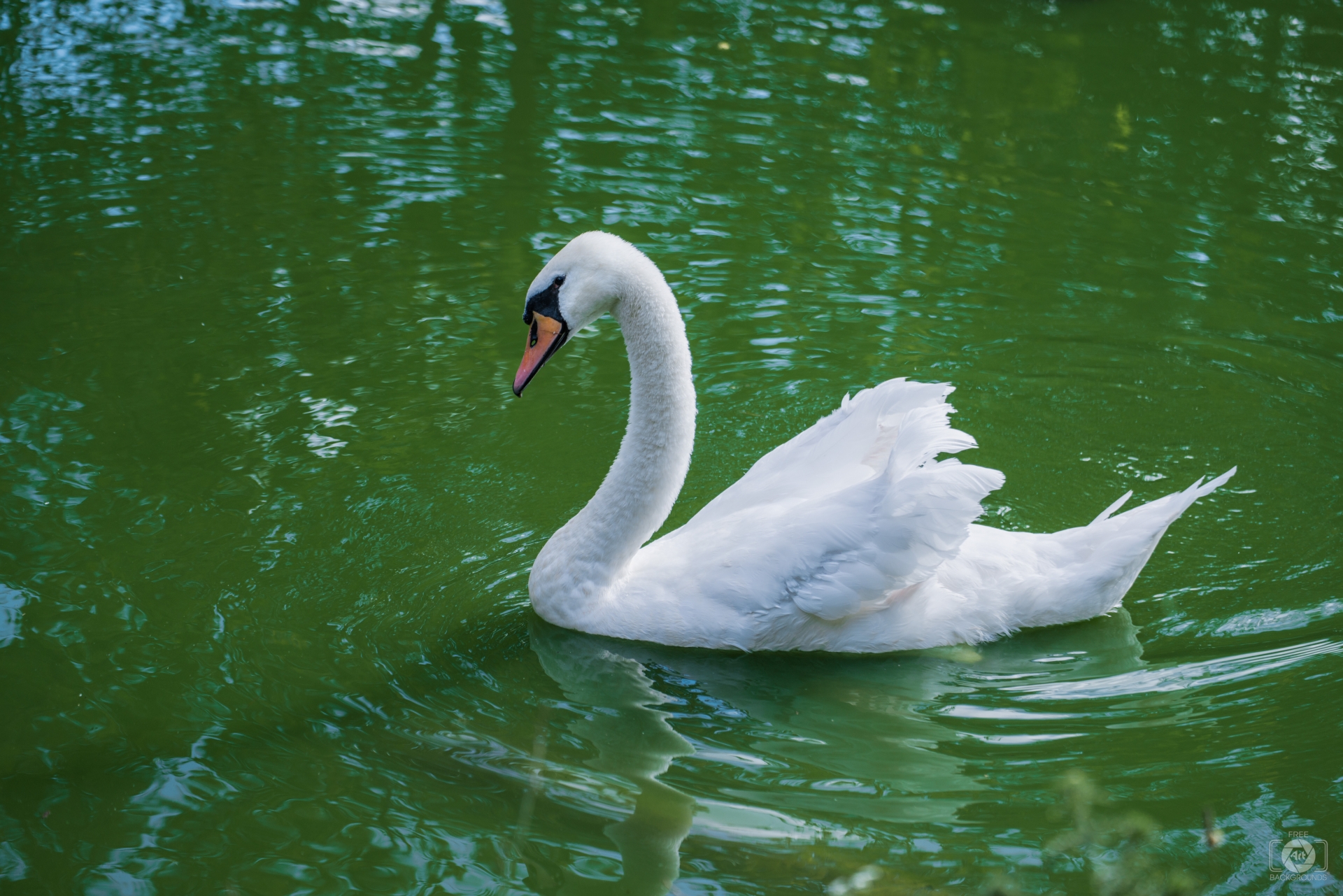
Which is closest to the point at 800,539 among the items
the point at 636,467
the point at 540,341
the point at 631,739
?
the point at 636,467

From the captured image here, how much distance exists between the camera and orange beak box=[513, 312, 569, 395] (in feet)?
16.9

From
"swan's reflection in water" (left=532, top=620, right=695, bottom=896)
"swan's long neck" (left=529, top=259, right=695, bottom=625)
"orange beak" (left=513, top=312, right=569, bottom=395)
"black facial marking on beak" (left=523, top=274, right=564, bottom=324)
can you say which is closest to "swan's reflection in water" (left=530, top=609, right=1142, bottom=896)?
"swan's reflection in water" (left=532, top=620, right=695, bottom=896)

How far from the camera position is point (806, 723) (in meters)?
4.79

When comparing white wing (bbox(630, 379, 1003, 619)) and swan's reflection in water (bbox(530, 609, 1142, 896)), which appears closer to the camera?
swan's reflection in water (bbox(530, 609, 1142, 896))

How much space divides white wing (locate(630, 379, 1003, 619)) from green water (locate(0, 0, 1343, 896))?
1.21ft

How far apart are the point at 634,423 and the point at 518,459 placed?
1.38m

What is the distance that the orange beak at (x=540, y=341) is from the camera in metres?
5.14

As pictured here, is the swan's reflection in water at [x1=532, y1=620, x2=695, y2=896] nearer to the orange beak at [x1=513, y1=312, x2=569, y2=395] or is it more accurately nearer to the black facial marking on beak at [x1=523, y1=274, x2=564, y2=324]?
the orange beak at [x1=513, y1=312, x2=569, y2=395]

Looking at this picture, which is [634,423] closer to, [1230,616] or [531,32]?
[1230,616]

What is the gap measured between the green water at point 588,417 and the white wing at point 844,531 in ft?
1.21

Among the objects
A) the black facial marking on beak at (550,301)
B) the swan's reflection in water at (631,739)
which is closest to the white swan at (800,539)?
the black facial marking on beak at (550,301)

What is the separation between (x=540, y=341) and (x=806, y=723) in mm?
1799

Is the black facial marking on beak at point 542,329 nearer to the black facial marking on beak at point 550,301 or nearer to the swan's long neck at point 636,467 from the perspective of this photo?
the black facial marking on beak at point 550,301

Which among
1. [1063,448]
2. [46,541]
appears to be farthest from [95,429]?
[1063,448]
